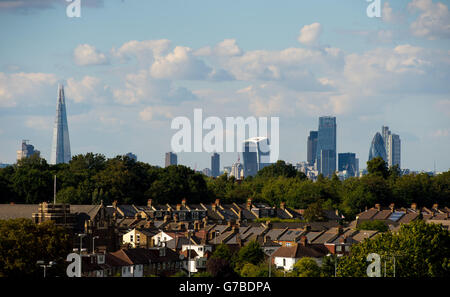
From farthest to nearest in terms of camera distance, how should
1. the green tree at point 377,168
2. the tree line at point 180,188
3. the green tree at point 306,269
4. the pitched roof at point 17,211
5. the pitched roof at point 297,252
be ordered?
1. the green tree at point 377,168
2. the tree line at point 180,188
3. the pitched roof at point 17,211
4. the pitched roof at point 297,252
5. the green tree at point 306,269

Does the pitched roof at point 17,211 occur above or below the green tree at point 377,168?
below

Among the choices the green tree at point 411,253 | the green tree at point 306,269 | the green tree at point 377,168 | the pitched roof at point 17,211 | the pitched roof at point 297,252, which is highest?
the green tree at point 377,168

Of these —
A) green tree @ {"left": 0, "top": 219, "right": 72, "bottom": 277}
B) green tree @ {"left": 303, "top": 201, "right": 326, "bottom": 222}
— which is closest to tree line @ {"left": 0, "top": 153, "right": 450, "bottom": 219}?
green tree @ {"left": 303, "top": 201, "right": 326, "bottom": 222}

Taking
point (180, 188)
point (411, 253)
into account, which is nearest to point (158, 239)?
point (411, 253)

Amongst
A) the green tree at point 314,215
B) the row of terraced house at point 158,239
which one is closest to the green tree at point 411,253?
the row of terraced house at point 158,239

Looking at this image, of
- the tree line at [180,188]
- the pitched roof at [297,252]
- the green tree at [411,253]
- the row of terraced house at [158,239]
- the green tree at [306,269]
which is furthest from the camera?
the tree line at [180,188]

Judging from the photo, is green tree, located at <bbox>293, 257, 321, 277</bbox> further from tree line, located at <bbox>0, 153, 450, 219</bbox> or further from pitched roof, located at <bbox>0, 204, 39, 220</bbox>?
tree line, located at <bbox>0, 153, 450, 219</bbox>

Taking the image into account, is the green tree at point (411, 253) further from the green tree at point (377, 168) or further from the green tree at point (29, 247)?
the green tree at point (377, 168)
